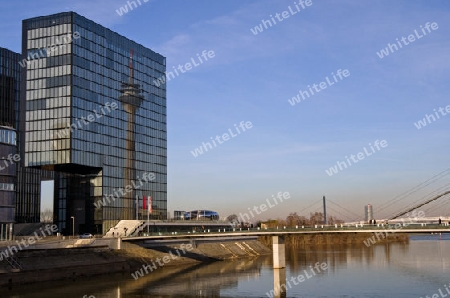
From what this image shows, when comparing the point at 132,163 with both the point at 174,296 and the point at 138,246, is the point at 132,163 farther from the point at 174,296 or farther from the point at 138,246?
the point at 174,296

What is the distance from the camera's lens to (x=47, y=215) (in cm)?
15600

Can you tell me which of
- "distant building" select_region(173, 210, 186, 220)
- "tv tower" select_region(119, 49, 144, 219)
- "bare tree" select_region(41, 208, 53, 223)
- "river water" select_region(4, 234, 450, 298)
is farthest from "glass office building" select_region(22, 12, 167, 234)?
"river water" select_region(4, 234, 450, 298)

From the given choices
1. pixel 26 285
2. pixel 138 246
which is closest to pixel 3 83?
pixel 138 246

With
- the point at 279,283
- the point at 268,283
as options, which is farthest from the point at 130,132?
the point at 279,283

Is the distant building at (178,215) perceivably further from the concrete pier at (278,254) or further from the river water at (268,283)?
the concrete pier at (278,254)

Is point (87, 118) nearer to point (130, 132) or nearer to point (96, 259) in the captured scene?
point (130, 132)

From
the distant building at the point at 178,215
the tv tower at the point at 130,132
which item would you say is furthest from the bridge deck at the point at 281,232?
the distant building at the point at 178,215

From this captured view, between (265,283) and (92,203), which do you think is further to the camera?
(92,203)

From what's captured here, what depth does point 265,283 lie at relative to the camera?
9231 centimetres

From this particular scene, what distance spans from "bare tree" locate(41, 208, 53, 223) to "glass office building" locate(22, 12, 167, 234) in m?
1.76

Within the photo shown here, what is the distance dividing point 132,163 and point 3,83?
48.3 m

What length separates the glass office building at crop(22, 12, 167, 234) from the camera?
142875 millimetres

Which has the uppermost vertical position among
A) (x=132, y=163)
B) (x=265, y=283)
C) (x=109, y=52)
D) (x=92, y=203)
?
(x=109, y=52)

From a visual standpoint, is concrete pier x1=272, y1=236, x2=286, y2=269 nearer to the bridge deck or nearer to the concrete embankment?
the bridge deck
